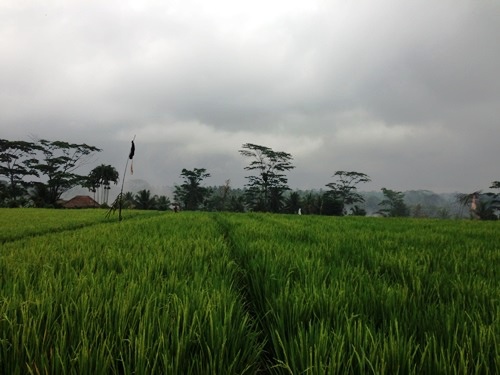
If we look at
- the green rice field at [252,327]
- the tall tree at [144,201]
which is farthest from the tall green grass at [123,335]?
the tall tree at [144,201]

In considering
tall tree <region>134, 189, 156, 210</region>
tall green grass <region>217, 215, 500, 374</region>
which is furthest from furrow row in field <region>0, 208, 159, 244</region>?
tall tree <region>134, 189, 156, 210</region>

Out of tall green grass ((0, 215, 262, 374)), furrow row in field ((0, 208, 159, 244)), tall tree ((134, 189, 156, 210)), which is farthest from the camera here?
tall tree ((134, 189, 156, 210))

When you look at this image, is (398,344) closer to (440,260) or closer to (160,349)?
(160,349)

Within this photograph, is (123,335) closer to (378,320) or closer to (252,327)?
(252,327)

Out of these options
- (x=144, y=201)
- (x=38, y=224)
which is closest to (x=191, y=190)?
(x=144, y=201)

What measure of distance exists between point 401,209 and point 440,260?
70472 mm

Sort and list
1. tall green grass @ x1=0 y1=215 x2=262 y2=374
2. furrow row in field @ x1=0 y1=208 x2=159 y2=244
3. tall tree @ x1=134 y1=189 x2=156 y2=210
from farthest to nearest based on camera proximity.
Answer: tall tree @ x1=134 y1=189 x2=156 y2=210, furrow row in field @ x1=0 y1=208 x2=159 y2=244, tall green grass @ x1=0 y1=215 x2=262 y2=374

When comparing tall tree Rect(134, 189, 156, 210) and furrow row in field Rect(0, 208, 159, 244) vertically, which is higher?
tall tree Rect(134, 189, 156, 210)

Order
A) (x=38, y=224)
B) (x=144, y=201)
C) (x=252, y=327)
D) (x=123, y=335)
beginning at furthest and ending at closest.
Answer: (x=144, y=201)
(x=38, y=224)
(x=252, y=327)
(x=123, y=335)

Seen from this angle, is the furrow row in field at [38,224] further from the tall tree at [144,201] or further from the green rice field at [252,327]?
the tall tree at [144,201]

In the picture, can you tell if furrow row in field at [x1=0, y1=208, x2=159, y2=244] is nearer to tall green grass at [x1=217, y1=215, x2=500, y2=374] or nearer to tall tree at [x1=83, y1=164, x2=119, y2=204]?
tall green grass at [x1=217, y1=215, x2=500, y2=374]

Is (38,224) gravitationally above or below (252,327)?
below

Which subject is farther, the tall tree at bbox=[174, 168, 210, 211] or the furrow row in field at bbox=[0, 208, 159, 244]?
the tall tree at bbox=[174, 168, 210, 211]

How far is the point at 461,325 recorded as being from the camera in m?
1.04
